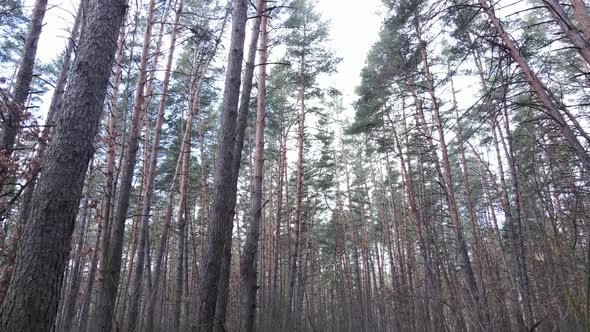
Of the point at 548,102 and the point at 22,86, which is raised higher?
the point at 22,86

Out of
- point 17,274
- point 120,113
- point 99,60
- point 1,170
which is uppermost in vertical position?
point 120,113

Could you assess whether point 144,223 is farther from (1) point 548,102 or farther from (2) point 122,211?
(1) point 548,102

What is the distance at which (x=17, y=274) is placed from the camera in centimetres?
249

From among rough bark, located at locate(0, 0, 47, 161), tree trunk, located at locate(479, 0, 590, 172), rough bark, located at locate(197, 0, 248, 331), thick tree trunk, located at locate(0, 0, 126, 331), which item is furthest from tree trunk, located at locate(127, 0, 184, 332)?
tree trunk, located at locate(479, 0, 590, 172)

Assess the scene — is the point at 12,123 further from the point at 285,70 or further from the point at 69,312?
the point at 285,70

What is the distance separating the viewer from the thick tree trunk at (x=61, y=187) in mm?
2438

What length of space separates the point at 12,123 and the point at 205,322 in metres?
4.46

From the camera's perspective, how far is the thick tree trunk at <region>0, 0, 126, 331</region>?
96.0 inches

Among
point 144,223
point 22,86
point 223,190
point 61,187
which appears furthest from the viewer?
point 144,223

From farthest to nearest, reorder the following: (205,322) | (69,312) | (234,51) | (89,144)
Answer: (69,312) → (234,51) → (205,322) → (89,144)

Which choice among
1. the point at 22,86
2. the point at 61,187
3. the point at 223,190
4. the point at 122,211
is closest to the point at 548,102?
the point at 223,190

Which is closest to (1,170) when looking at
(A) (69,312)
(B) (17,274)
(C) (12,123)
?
(C) (12,123)

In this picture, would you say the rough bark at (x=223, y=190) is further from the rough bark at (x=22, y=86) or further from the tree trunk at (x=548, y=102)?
the rough bark at (x=22, y=86)

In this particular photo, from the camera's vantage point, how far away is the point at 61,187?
2.77m
